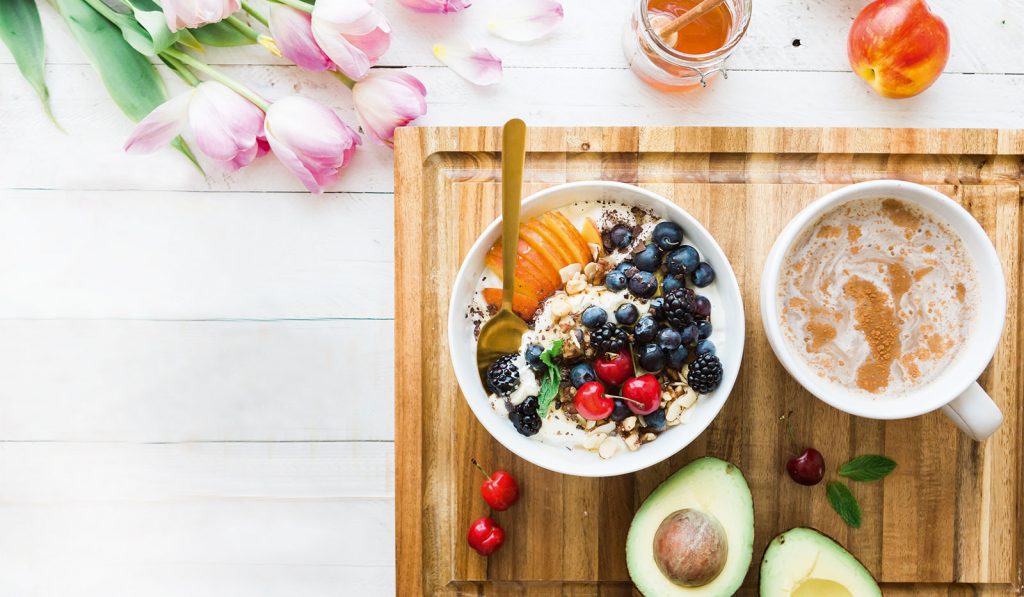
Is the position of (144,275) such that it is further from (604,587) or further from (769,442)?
(769,442)

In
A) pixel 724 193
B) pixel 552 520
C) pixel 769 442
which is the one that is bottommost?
pixel 552 520

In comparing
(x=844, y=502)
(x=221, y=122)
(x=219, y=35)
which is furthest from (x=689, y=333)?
(x=219, y=35)

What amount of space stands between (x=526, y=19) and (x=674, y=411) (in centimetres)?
77

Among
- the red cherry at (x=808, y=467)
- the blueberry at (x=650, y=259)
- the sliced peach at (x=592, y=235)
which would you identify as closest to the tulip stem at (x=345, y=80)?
the sliced peach at (x=592, y=235)

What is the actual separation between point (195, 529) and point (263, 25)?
3.33 ft

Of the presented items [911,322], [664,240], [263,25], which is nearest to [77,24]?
[263,25]

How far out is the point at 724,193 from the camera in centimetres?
125

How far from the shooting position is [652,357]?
108 cm

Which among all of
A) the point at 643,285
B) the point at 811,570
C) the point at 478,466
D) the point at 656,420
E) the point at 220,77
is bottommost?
the point at 811,570

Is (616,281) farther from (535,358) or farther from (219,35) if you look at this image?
(219,35)

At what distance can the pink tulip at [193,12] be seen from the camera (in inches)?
48.4

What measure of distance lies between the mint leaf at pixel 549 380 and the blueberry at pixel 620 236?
0.19 meters

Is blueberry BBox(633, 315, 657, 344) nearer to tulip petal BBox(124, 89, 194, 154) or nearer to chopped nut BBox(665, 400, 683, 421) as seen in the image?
chopped nut BBox(665, 400, 683, 421)

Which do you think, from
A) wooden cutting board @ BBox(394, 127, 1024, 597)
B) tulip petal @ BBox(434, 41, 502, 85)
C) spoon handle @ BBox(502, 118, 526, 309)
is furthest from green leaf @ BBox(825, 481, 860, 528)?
tulip petal @ BBox(434, 41, 502, 85)
